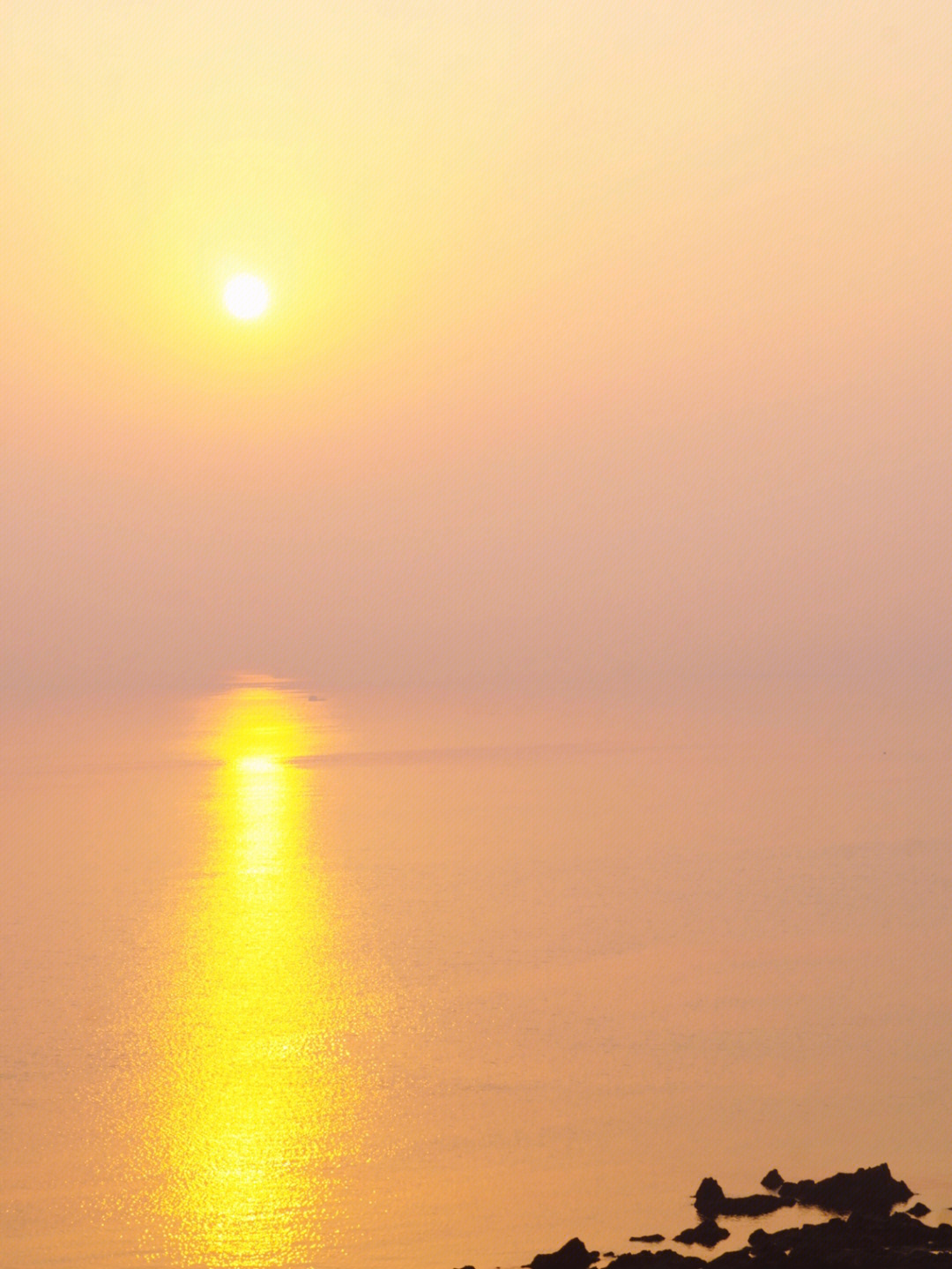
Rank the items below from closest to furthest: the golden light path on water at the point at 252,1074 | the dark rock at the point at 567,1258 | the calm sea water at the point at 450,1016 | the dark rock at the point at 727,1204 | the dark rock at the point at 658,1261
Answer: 1. the dark rock at the point at 658,1261
2. the dark rock at the point at 567,1258
3. the dark rock at the point at 727,1204
4. the golden light path on water at the point at 252,1074
5. the calm sea water at the point at 450,1016

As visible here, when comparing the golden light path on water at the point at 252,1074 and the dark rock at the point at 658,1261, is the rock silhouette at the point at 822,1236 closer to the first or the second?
the dark rock at the point at 658,1261

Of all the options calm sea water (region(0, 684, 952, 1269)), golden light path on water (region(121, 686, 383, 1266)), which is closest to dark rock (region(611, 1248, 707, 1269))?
calm sea water (region(0, 684, 952, 1269))

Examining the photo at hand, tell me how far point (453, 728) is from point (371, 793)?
171 ft

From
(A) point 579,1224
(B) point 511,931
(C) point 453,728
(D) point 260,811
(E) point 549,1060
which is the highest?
(C) point 453,728

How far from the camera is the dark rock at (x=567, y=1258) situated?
64.7 ft

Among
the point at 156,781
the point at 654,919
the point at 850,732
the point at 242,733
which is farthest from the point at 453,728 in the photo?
the point at 654,919

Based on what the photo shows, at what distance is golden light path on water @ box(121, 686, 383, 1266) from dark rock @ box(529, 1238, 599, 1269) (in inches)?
138

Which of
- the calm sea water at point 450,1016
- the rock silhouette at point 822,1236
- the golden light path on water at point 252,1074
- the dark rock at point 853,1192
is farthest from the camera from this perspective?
the calm sea water at point 450,1016

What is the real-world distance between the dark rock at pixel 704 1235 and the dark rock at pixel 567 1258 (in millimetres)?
1670

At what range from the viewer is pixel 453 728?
13375cm

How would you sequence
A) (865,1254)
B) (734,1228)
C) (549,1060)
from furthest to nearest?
(549,1060) → (734,1228) → (865,1254)

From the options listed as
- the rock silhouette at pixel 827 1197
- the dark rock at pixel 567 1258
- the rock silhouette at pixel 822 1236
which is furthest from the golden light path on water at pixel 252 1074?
the rock silhouette at pixel 827 1197

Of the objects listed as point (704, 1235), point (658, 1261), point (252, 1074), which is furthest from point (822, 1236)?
point (252, 1074)

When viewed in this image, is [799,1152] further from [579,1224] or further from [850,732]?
[850,732]
